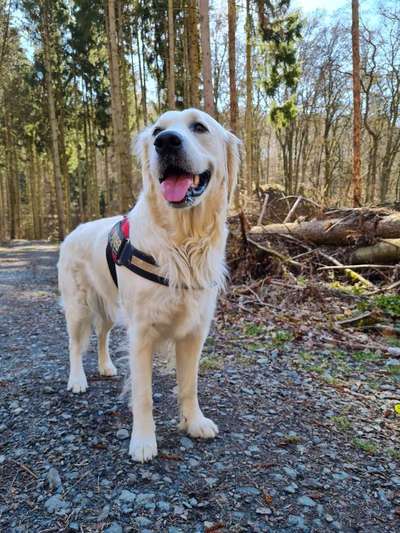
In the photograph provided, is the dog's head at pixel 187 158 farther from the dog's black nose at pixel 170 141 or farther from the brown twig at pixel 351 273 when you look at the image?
the brown twig at pixel 351 273

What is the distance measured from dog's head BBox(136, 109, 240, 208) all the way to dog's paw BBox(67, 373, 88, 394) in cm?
165

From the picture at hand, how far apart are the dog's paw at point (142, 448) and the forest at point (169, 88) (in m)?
9.09

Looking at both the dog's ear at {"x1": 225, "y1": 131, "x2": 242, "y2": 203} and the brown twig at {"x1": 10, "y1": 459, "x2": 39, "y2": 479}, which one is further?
the dog's ear at {"x1": 225, "y1": 131, "x2": 242, "y2": 203}

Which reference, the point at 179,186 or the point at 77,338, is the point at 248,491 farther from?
the point at 77,338

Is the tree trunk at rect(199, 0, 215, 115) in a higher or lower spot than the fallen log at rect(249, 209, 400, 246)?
higher

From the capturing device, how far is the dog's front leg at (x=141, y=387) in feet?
7.29

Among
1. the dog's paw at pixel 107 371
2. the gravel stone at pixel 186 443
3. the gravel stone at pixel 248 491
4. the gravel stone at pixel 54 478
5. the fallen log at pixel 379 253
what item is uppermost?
the fallen log at pixel 379 253

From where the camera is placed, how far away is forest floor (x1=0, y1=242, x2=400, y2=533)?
1.79 meters

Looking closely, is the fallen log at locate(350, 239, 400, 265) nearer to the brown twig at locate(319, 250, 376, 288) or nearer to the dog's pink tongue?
the brown twig at locate(319, 250, 376, 288)

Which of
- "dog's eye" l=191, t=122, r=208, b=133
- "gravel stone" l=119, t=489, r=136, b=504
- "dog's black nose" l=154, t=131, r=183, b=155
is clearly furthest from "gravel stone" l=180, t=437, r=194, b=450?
"dog's eye" l=191, t=122, r=208, b=133

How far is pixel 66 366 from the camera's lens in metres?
3.55

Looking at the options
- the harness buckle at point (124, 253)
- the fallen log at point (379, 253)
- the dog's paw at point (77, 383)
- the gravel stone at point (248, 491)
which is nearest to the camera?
the gravel stone at point (248, 491)

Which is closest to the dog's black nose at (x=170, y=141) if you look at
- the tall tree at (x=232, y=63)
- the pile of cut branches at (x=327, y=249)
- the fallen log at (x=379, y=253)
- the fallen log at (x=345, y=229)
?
the pile of cut branches at (x=327, y=249)

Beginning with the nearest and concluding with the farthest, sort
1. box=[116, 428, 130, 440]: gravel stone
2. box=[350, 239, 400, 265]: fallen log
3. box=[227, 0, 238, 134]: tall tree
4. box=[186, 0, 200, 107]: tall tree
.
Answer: box=[116, 428, 130, 440]: gravel stone < box=[350, 239, 400, 265]: fallen log < box=[186, 0, 200, 107]: tall tree < box=[227, 0, 238, 134]: tall tree
